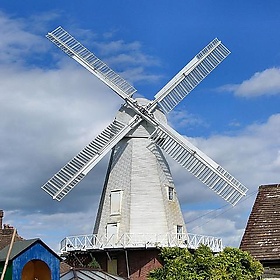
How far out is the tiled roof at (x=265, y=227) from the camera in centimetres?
2948

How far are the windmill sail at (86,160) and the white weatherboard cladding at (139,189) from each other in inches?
23.3

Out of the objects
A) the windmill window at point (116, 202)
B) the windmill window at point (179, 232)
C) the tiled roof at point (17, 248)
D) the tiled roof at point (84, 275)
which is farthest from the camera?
the windmill window at point (116, 202)

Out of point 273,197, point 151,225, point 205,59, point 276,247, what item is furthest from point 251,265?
point 205,59

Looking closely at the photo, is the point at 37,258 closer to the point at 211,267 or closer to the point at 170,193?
the point at 211,267

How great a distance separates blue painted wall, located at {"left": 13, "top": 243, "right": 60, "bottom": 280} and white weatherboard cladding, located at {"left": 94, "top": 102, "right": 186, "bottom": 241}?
15697mm

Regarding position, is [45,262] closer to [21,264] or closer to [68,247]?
[21,264]

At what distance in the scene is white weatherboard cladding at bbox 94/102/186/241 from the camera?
34938mm

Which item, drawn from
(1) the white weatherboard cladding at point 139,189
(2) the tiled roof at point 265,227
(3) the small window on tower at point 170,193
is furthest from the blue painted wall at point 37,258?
(3) the small window on tower at point 170,193

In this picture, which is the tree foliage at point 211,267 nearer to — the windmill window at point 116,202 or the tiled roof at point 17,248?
the windmill window at point 116,202

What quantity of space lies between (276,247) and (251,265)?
2329 millimetres

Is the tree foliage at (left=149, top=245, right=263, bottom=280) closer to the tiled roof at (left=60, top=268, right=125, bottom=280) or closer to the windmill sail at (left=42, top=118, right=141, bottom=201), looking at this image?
the tiled roof at (left=60, top=268, right=125, bottom=280)

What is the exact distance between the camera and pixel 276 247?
29.4 metres

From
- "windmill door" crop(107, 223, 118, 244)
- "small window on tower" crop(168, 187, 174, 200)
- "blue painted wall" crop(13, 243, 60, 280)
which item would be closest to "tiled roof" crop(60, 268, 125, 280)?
"blue painted wall" crop(13, 243, 60, 280)

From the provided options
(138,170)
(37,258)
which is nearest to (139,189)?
(138,170)
